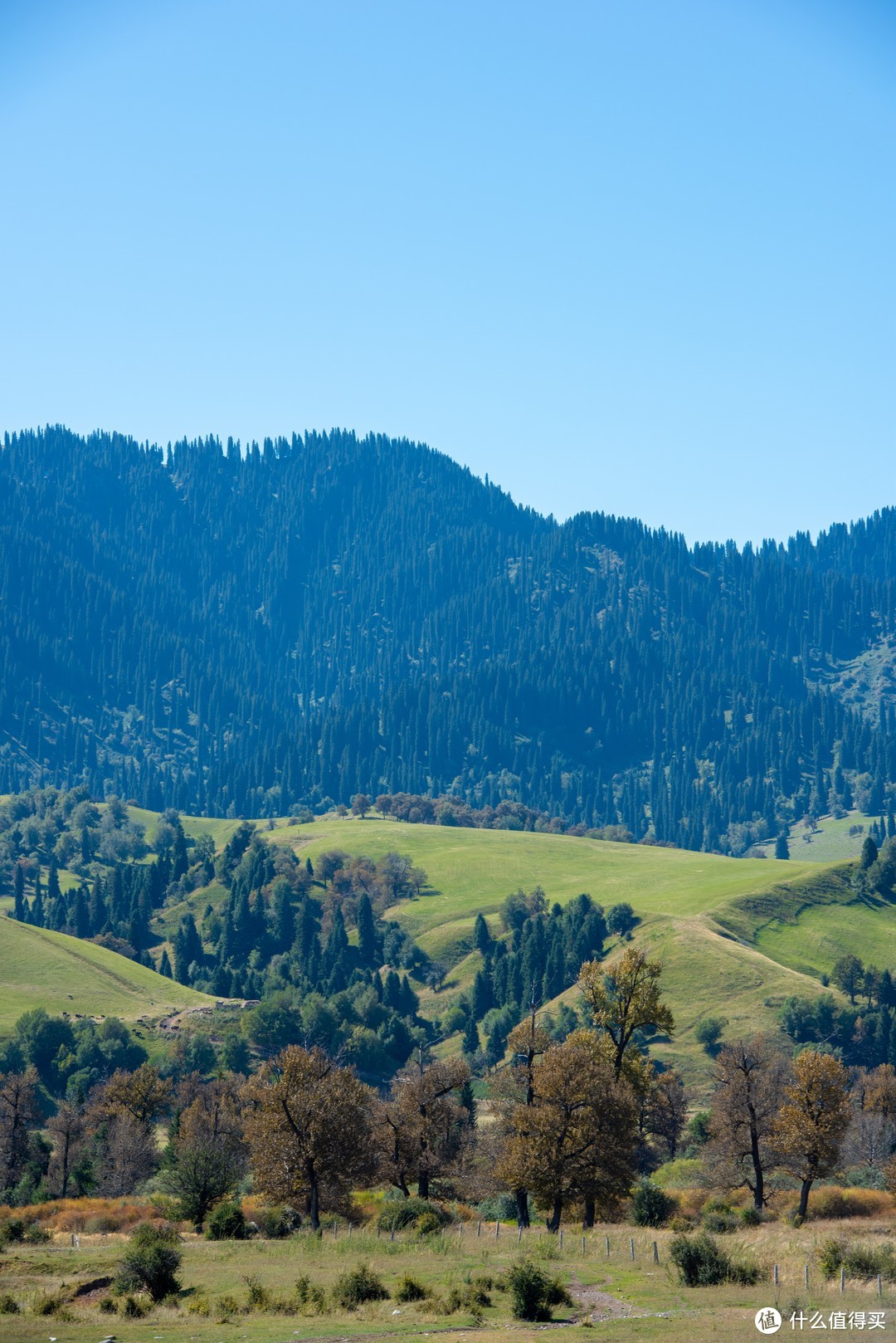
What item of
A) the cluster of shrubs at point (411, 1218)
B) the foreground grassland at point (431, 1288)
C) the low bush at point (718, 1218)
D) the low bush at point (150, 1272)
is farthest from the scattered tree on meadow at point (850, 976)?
the low bush at point (150, 1272)

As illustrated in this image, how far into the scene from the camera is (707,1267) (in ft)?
163

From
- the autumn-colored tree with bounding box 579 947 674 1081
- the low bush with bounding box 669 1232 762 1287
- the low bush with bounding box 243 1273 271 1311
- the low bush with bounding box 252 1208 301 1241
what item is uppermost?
the autumn-colored tree with bounding box 579 947 674 1081

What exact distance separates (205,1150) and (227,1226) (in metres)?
15.7

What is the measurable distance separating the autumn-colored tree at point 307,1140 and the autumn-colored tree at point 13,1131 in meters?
43.2

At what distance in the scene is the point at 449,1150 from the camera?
8406 centimetres

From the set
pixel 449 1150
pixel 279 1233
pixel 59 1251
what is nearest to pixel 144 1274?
pixel 59 1251

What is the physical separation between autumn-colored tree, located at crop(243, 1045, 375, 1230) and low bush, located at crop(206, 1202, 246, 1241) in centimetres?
272

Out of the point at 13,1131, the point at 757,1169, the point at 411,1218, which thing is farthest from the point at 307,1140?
the point at 13,1131

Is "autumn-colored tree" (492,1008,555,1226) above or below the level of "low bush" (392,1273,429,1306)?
above

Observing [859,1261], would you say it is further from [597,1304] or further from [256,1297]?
[256,1297]

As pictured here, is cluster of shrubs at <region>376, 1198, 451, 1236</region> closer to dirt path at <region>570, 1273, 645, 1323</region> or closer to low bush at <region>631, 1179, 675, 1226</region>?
low bush at <region>631, 1179, 675, 1226</region>

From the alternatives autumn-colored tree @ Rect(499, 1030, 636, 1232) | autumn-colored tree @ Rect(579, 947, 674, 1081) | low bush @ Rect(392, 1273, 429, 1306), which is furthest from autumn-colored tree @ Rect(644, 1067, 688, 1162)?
low bush @ Rect(392, 1273, 429, 1306)

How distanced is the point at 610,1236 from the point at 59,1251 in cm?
2546

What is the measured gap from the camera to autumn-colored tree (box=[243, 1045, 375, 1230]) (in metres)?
69.6
